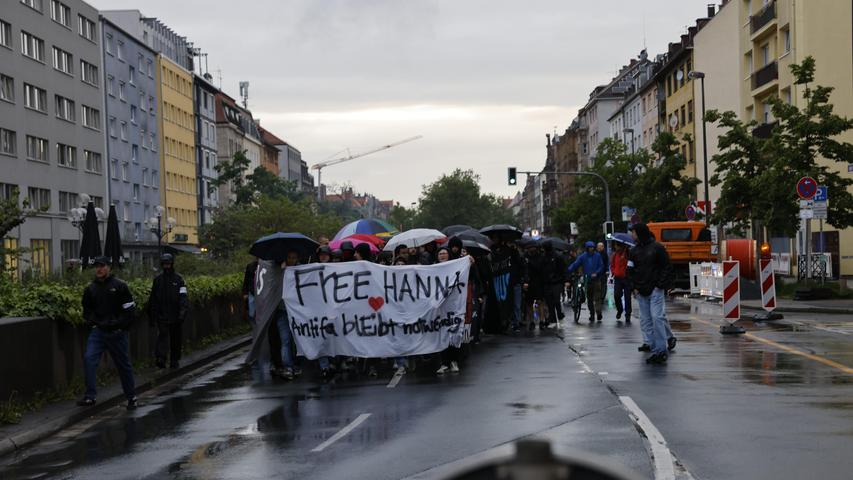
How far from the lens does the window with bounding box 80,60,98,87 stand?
77000 mm

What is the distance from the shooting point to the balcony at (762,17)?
6022 centimetres

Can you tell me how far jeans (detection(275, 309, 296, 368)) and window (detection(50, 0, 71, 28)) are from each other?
59.0m

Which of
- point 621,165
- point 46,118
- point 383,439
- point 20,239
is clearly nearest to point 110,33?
point 46,118

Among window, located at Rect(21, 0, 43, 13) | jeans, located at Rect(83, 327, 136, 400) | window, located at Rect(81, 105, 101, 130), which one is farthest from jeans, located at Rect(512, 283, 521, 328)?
window, located at Rect(81, 105, 101, 130)

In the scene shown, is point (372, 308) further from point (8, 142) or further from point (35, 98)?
point (35, 98)

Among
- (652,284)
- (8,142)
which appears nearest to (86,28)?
(8,142)

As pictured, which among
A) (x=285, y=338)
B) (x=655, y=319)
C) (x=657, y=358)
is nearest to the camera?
(x=657, y=358)

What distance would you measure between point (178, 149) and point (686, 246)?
6630cm

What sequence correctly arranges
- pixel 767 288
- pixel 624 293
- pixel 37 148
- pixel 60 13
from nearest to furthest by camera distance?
pixel 767 288 < pixel 624 293 < pixel 37 148 < pixel 60 13

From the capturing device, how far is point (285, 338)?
17328 millimetres

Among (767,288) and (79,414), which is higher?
(767,288)

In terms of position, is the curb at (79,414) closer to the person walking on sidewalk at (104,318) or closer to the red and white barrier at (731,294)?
the person walking on sidewalk at (104,318)

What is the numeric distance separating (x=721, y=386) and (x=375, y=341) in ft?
18.3

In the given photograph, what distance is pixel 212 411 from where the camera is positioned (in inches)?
529
